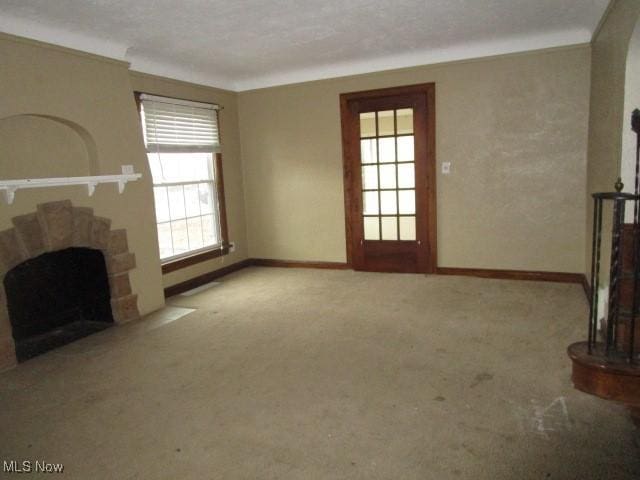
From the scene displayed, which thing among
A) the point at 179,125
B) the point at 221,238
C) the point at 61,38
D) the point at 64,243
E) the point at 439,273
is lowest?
the point at 439,273

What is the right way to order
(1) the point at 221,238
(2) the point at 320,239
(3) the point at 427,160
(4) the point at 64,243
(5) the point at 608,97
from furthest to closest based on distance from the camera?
(2) the point at 320,239 < (1) the point at 221,238 < (3) the point at 427,160 < (4) the point at 64,243 < (5) the point at 608,97

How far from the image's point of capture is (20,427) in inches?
101

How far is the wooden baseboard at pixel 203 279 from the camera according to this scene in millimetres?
5070

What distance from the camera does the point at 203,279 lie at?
5527 mm

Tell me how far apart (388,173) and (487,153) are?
1.11 m

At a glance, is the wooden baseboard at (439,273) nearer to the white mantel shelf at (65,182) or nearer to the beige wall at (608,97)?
the beige wall at (608,97)

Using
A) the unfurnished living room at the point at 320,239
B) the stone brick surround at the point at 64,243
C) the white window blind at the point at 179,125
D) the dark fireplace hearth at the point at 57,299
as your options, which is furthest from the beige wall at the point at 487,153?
the dark fireplace hearth at the point at 57,299

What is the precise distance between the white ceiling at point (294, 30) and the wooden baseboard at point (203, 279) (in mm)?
2268

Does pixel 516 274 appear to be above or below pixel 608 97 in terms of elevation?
below

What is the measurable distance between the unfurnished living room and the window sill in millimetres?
37

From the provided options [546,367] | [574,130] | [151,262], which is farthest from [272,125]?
[546,367]

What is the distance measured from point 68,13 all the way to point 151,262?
7.24 feet

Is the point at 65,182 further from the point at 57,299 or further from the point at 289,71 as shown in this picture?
the point at 289,71

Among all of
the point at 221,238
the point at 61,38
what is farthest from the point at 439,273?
A: the point at 61,38
